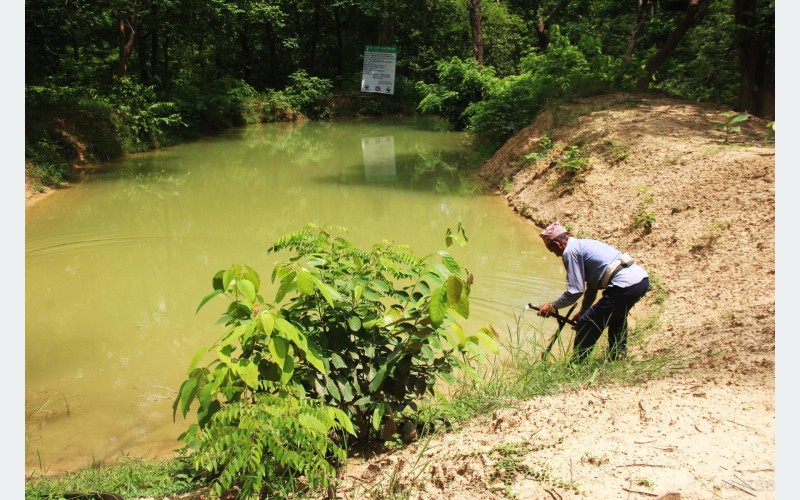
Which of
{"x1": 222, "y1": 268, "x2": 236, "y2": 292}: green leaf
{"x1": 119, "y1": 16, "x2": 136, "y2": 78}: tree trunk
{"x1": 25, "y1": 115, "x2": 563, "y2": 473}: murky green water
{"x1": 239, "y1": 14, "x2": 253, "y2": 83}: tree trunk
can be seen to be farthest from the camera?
{"x1": 239, "y1": 14, "x2": 253, "y2": 83}: tree trunk

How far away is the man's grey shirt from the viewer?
17.5 feet

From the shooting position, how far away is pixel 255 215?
1232cm

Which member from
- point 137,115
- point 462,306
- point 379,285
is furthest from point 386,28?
point 462,306

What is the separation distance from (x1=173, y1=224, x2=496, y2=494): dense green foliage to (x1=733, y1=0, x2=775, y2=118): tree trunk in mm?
11527

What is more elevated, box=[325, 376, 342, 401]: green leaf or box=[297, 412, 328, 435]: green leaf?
box=[297, 412, 328, 435]: green leaf

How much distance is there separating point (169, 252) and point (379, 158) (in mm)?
9540

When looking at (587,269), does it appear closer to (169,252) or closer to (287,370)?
(287,370)

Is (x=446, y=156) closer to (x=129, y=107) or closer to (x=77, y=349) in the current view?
(x=129, y=107)

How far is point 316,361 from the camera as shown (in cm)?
331

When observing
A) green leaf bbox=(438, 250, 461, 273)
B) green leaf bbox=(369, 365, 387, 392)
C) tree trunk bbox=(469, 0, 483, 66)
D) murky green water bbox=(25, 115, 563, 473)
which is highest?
tree trunk bbox=(469, 0, 483, 66)

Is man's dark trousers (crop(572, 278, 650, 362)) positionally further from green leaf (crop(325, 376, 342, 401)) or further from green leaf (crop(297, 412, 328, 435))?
green leaf (crop(297, 412, 328, 435))

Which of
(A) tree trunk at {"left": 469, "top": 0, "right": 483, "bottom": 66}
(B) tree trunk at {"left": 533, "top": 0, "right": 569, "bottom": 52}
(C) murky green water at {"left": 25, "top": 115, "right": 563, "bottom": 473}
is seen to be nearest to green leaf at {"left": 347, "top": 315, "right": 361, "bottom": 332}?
(C) murky green water at {"left": 25, "top": 115, "right": 563, "bottom": 473}

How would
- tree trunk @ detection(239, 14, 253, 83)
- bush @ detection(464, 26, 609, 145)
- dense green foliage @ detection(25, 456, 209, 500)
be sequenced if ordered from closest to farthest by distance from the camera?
1. dense green foliage @ detection(25, 456, 209, 500)
2. bush @ detection(464, 26, 609, 145)
3. tree trunk @ detection(239, 14, 253, 83)

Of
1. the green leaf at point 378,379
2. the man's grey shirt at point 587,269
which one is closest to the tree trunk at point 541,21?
the man's grey shirt at point 587,269
